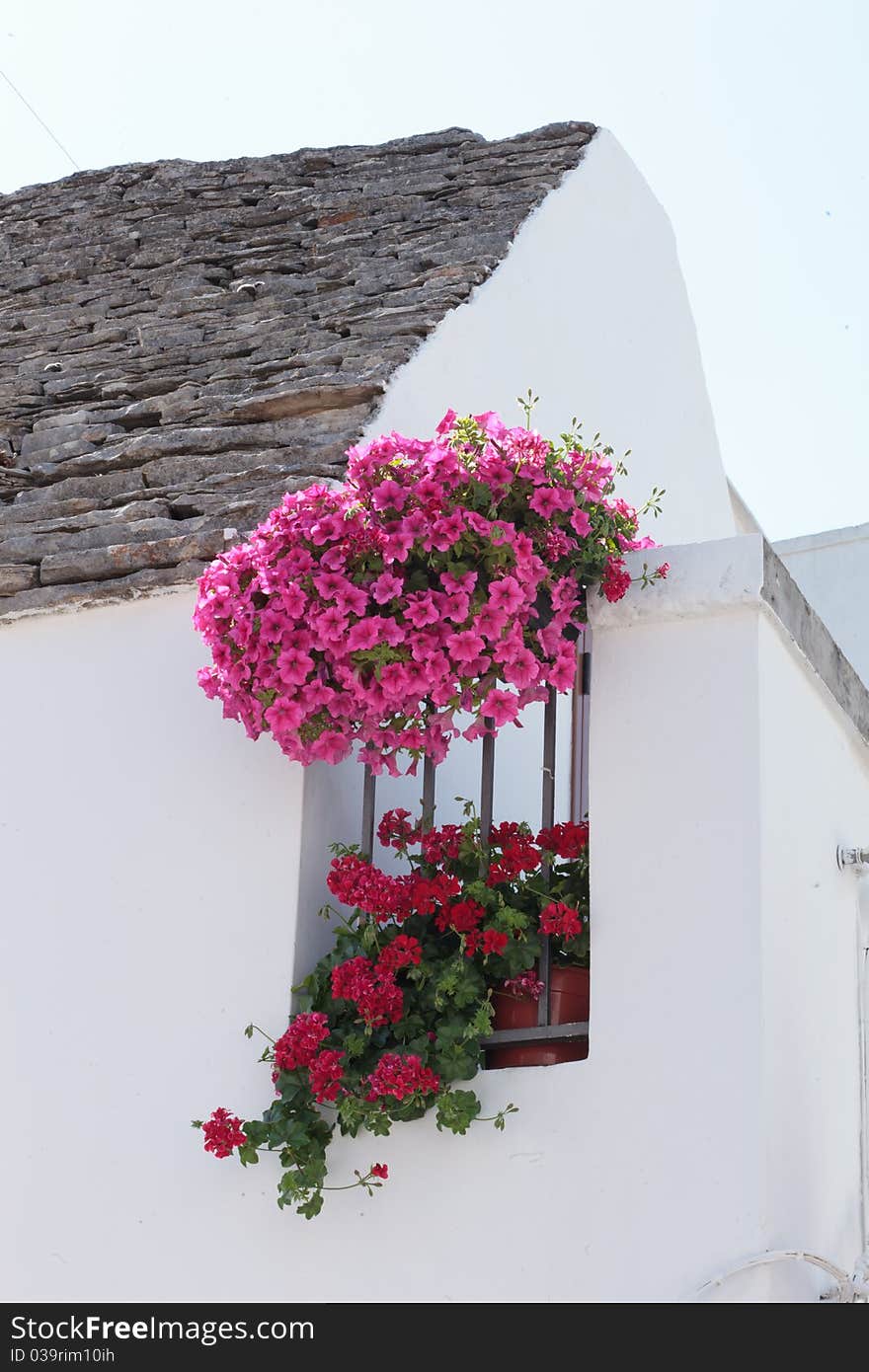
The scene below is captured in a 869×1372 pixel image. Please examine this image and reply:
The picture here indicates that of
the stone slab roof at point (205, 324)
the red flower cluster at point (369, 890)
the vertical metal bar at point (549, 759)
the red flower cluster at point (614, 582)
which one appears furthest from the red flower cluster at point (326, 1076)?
the stone slab roof at point (205, 324)

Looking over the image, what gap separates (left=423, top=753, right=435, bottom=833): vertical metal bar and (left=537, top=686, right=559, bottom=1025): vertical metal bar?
295mm

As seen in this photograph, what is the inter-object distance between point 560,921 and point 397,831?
511 millimetres

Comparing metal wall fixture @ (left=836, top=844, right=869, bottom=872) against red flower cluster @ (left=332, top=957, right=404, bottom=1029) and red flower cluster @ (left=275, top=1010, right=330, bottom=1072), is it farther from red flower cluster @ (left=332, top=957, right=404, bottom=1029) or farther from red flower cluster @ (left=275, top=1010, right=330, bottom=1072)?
red flower cluster @ (left=275, top=1010, right=330, bottom=1072)

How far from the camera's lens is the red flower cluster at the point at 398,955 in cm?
386

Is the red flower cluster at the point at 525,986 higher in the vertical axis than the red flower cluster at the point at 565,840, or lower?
lower

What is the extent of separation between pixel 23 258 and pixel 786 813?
4.25m

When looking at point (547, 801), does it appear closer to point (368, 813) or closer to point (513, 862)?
point (513, 862)

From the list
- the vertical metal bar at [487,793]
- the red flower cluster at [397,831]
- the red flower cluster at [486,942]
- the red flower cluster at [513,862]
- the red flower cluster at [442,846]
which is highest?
the vertical metal bar at [487,793]

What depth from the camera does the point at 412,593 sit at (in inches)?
152

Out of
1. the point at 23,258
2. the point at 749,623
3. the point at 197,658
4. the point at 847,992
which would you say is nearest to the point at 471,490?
the point at 749,623

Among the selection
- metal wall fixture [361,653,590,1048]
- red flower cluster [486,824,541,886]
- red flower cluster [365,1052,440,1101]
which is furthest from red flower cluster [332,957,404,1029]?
red flower cluster [486,824,541,886]

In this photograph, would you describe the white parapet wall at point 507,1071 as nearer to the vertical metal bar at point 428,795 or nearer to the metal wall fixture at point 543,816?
the metal wall fixture at point 543,816
